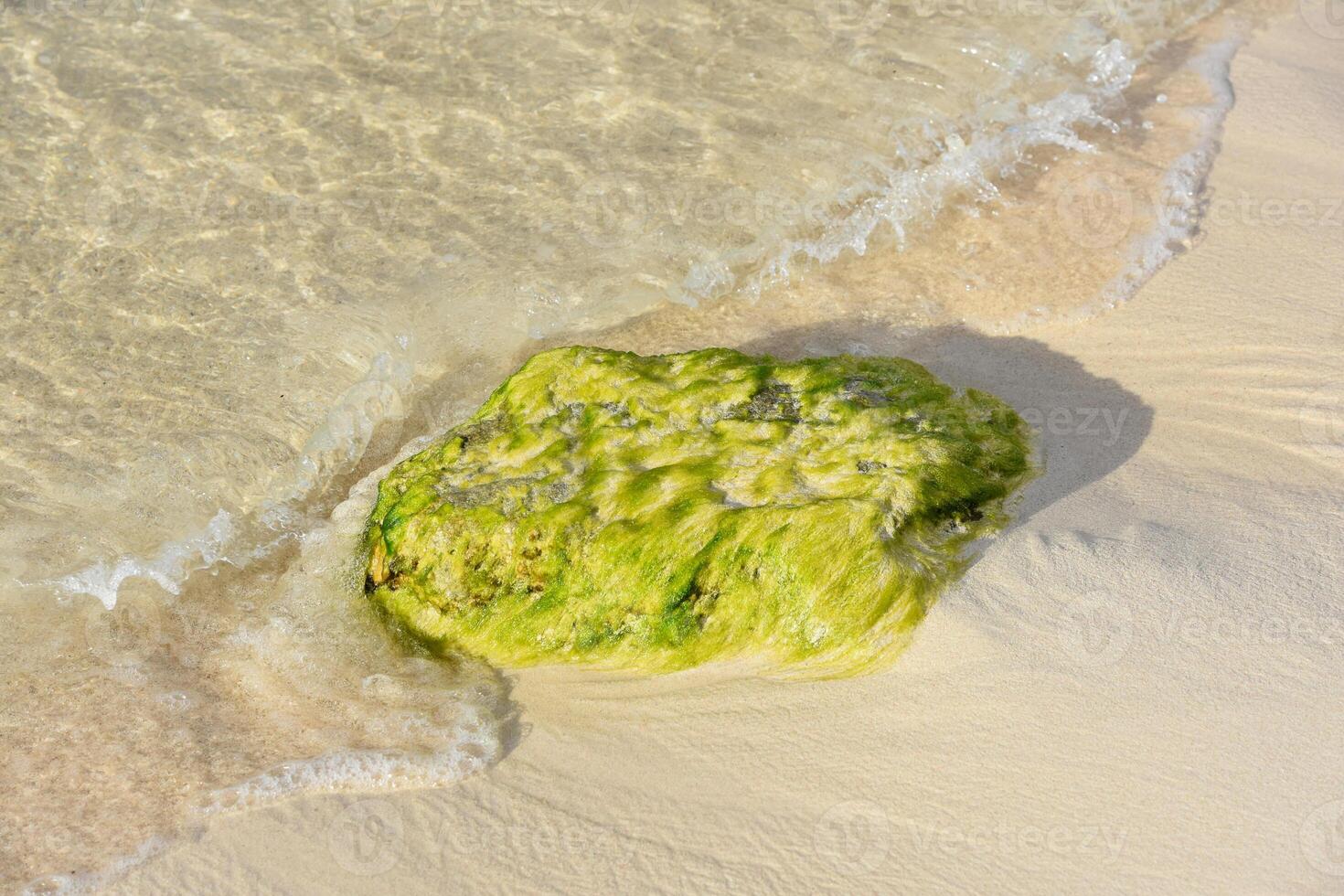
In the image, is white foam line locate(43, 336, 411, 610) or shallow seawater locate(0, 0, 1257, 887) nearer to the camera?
shallow seawater locate(0, 0, 1257, 887)

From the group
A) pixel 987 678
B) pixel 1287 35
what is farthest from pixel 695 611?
pixel 1287 35

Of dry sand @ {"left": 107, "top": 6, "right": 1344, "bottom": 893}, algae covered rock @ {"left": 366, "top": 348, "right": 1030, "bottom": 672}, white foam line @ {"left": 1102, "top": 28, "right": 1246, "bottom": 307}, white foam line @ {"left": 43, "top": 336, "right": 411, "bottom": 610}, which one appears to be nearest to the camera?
dry sand @ {"left": 107, "top": 6, "right": 1344, "bottom": 893}

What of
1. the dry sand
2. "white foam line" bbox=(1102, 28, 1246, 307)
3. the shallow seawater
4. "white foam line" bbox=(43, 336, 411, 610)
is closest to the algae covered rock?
the dry sand

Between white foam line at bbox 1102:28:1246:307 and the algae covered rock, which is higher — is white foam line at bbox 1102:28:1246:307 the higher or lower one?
the higher one

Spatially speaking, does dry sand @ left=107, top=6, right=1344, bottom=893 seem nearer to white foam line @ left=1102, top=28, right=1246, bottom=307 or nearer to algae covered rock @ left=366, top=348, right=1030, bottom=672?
algae covered rock @ left=366, top=348, right=1030, bottom=672

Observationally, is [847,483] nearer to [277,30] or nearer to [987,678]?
[987,678]

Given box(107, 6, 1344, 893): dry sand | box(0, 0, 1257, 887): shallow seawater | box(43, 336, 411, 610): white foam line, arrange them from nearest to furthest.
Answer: box(107, 6, 1344, 893): dry sand
box(0, 0, 1257, 887): shallow seawater
box(43, 336, 411, 610): white foam line

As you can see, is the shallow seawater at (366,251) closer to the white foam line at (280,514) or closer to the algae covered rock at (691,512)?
the white foam line at (280,514)
